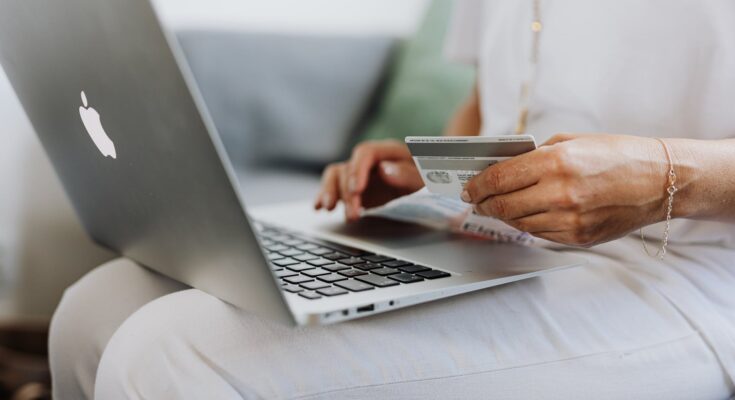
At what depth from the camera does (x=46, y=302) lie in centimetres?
159

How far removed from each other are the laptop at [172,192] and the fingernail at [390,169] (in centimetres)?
10

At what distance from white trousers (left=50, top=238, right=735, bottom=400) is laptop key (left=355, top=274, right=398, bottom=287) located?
37 mm

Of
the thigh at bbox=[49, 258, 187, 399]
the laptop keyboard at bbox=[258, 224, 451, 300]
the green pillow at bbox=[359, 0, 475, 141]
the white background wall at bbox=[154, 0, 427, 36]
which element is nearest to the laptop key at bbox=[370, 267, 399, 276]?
the laptop keyboard at bbox=[258, 224, 451, 300]

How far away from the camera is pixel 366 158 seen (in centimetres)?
90

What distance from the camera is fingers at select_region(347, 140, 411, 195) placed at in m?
0.89

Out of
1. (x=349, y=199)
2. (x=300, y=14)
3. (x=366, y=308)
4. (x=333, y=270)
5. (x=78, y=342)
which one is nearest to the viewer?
(x=366, y=308)

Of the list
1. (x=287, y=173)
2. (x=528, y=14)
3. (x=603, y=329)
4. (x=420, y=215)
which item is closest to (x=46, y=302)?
(x=287, y=173)

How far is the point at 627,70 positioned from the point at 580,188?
28cm

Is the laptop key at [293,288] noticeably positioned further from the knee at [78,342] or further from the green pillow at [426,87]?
the green pillow at [426,87]

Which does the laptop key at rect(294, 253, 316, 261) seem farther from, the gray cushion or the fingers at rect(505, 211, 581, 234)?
the gray cushion

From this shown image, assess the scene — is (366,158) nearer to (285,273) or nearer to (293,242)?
(293,242)

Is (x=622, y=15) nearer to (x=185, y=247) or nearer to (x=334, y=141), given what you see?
(x=185, y=247)

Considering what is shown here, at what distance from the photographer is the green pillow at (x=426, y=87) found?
5.66ft

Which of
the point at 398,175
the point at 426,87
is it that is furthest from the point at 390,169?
the point at 426,87
